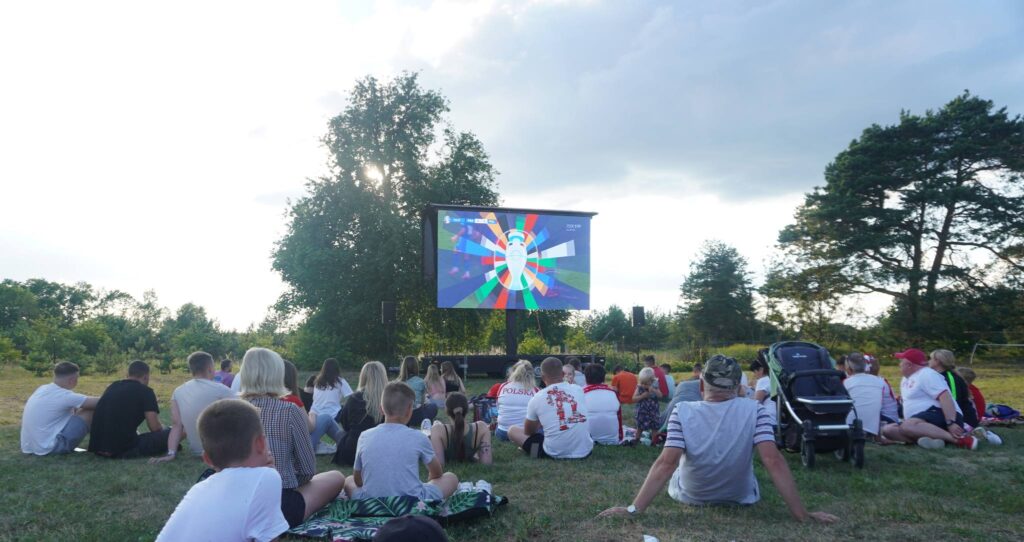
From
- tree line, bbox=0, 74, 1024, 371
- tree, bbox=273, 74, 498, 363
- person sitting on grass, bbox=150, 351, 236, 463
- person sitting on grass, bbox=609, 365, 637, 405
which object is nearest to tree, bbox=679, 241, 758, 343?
tree line, bbox=0, 74, 1024, 371

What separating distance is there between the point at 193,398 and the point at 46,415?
1606mm

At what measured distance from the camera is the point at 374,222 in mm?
25797

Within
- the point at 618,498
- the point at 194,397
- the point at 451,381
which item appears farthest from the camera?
the point at 451,381

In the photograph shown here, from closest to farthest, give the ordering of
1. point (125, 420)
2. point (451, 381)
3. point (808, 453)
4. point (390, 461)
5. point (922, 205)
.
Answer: point (390, 461) < point (808, 453) < point (125, 420) < point (451, 381) < point (922, 205)

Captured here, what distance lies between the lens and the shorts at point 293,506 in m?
3.82

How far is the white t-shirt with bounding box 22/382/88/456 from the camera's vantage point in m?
6.76

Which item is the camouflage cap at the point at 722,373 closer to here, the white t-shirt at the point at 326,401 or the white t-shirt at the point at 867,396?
the white t-shirt at the point at 867,396

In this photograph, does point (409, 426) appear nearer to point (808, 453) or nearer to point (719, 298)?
point (808, 453)

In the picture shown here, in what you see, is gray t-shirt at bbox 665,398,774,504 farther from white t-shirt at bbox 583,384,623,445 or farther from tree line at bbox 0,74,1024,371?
tree line at bbox 0,74,1024,371

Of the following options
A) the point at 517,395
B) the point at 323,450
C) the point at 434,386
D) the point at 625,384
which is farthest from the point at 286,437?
the point at 625,384

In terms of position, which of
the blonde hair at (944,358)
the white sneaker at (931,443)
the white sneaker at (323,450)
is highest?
the blonde hair at (944,358)

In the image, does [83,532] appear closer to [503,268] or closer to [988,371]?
[503,268]

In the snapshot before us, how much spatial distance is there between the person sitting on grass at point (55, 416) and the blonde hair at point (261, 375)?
3801 mm

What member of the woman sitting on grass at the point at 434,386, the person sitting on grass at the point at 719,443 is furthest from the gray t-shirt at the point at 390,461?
the woman sitting on grass at the point at 434,386
